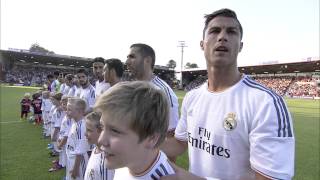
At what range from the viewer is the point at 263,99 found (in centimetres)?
221

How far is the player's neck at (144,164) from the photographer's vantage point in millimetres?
1934

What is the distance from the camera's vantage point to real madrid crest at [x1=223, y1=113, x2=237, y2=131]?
2.30 m

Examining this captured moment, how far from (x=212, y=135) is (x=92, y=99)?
663cm

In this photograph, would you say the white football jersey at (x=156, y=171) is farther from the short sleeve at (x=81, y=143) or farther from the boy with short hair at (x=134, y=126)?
the short sleeve at (x=81, y=143)

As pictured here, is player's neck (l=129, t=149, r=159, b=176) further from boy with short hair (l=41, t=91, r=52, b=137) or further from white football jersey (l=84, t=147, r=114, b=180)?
boy with short hair (l=41, t=91, r=52, b=137)

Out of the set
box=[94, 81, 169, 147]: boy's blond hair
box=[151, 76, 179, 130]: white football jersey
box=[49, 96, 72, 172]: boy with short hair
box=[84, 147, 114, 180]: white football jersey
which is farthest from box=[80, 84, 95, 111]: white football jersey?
box=[94, 81, 169, 147]: boy's blond hair

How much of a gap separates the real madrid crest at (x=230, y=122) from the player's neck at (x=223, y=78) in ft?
0.91

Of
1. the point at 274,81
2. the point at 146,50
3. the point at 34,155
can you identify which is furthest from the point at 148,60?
the point at 274,81

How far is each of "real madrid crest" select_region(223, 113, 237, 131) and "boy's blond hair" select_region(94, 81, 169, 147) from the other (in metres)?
0.57

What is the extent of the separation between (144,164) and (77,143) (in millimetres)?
3836

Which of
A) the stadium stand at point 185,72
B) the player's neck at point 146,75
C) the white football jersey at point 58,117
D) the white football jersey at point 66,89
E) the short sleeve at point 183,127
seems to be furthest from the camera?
the stadium stand at point 185,72

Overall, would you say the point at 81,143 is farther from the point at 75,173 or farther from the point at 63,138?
the point at 63,138

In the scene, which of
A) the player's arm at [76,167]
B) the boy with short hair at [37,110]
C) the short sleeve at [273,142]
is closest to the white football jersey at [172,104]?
the player's arm at [76,167]

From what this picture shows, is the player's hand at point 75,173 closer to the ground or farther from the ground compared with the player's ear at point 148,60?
closer to the ground
